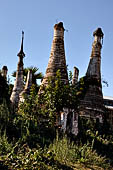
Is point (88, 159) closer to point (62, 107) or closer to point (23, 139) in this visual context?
point (23, 139)

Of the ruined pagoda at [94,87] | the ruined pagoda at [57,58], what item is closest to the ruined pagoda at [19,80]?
the ruined pagoda at [57,58]

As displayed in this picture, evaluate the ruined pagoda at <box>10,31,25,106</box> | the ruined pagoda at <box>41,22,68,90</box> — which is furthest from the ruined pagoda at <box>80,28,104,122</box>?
the ruined pagoda at <box>10,31,25,106</box>

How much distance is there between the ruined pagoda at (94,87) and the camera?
13789 millimetres

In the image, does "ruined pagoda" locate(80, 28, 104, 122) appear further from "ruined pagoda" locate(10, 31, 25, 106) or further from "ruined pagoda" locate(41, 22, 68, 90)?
"ruined pagoda" locate(10, 31, 25, 106)

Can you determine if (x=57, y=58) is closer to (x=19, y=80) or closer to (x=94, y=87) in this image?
(x=94, y=87)

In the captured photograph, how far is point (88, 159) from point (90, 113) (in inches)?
235

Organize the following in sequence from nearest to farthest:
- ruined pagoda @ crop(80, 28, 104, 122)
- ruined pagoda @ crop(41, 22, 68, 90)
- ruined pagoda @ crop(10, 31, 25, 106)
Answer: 1. ruined pagoda @ crop(41, 22, 68, 90)
2. ruined pagoda @ crop(80, 28, 104, 122)
3. ruined pagoda @ crop(10, 31, 25, 106)

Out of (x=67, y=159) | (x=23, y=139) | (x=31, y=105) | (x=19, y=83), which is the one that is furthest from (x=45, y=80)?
(x=67, y=159)

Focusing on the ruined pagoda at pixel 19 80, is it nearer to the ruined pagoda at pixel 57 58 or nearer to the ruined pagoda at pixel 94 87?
the ruined pagoda at pixel 57 58

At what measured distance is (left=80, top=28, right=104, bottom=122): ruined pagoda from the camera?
13.8m

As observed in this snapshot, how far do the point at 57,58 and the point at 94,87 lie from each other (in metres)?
2.46

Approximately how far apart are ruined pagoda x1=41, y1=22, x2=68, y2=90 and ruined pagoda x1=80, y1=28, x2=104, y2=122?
5.48 ft

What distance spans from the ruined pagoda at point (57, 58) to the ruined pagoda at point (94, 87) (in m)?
1.67

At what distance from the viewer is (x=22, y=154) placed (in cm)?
682
